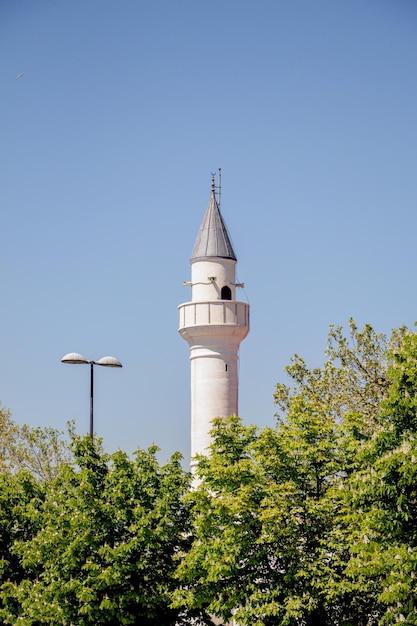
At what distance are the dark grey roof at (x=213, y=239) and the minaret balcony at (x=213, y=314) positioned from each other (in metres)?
2.30

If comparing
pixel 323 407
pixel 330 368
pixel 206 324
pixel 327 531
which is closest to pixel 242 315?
pixel 206 324

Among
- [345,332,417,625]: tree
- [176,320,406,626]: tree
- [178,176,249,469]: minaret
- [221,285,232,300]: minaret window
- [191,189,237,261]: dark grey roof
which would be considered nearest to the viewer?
[345,332,417,625]: tree

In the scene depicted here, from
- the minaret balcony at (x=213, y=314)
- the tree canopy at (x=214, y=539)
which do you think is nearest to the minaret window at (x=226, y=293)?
the minaret balcony at (x=213, y=314)

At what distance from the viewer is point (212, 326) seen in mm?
55812

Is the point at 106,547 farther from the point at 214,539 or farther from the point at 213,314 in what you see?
the point at 213,314

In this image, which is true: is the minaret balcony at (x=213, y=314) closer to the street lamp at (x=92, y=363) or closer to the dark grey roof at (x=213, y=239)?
the dark grey roof at (x=213, y=239)

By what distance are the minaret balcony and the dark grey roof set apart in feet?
7.54

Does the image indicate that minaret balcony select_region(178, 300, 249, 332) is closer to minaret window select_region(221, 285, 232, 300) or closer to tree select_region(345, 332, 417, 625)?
minaret window select_region(221, 285, 232, 300)

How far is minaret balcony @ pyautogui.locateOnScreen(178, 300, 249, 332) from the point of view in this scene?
56.1 metres

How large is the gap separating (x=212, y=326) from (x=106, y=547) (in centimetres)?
2152

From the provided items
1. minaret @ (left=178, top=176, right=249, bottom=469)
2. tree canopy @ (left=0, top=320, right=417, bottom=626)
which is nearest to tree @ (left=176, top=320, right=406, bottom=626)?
tree canopy @ (left=0, top=320, right=417, bottom=626)

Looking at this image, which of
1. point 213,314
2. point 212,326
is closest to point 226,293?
point 213,314

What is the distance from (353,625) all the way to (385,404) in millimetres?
7619

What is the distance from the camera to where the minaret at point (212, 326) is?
5512 cm
